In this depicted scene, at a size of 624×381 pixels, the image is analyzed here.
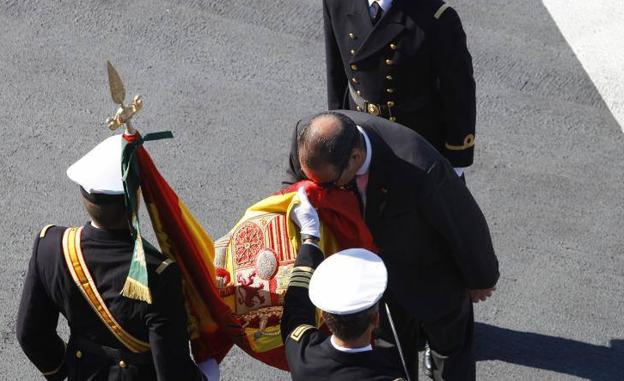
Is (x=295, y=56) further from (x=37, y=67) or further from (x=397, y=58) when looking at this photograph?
(x=397, y=58)

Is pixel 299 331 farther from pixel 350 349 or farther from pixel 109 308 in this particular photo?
pixel 109 308

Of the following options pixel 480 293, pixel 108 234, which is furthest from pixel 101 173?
pixel 480 293

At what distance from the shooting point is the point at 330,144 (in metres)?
4.17

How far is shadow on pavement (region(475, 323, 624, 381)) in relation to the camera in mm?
5754

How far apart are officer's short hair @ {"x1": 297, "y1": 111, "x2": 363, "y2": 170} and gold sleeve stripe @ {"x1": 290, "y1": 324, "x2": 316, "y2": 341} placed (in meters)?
0.68

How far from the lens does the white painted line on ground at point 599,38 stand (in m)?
7.67

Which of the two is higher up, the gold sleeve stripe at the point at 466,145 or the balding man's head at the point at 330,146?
the balding man's head at the point at 330,146

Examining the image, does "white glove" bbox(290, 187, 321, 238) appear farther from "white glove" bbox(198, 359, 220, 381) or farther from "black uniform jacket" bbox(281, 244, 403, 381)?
"white glove" bbox(198, 359, 220, 381)

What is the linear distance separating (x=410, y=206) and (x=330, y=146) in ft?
1.78

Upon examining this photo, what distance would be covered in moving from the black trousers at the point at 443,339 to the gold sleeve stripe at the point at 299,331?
3.68 ft

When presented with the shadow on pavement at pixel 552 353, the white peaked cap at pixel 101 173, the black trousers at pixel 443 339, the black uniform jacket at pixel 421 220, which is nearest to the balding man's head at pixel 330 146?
the black uniform jacket at pixel 421 220

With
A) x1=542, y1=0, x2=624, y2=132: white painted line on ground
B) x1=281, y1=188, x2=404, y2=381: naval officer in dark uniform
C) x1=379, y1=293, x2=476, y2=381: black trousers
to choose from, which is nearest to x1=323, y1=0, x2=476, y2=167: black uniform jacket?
x1=379, y1=293, x2=476, y2=381: black trousers

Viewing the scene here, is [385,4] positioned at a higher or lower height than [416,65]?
higher

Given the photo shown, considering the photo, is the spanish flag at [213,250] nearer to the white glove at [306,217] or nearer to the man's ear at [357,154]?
the white glove at [306,217]
